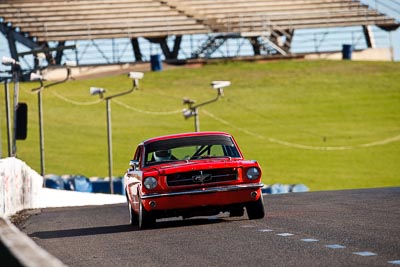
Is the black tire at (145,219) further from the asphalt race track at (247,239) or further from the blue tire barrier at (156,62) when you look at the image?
the blue tire barrier at (156,62)

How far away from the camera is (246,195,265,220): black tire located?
17.7m

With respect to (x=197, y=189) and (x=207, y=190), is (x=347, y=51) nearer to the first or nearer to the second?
(x=197, y=189)

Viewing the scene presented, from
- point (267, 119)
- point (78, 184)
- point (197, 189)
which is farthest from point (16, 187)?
point (267, 119)

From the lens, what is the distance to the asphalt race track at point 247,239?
11.6 metres

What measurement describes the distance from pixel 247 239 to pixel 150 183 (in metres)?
3.53

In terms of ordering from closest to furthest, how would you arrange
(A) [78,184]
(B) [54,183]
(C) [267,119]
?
(A) [78,184]
(B) [54,183]
(C) [267,119]

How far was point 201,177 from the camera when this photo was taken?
685 inches

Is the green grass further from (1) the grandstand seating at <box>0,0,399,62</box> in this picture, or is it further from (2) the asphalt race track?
(2) the asphalt race track

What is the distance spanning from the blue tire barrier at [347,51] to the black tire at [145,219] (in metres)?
68.1

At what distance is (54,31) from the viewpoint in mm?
82938

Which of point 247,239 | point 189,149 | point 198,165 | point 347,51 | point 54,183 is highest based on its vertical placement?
point 247,239

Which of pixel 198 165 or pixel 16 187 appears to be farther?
pixel 16 187

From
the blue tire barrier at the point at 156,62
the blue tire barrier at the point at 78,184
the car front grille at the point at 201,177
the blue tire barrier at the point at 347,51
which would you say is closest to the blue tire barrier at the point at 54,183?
the blue tire barrier at the point at 78,184

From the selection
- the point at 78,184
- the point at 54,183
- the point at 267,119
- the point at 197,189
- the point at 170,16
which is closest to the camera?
the point at 197,189
